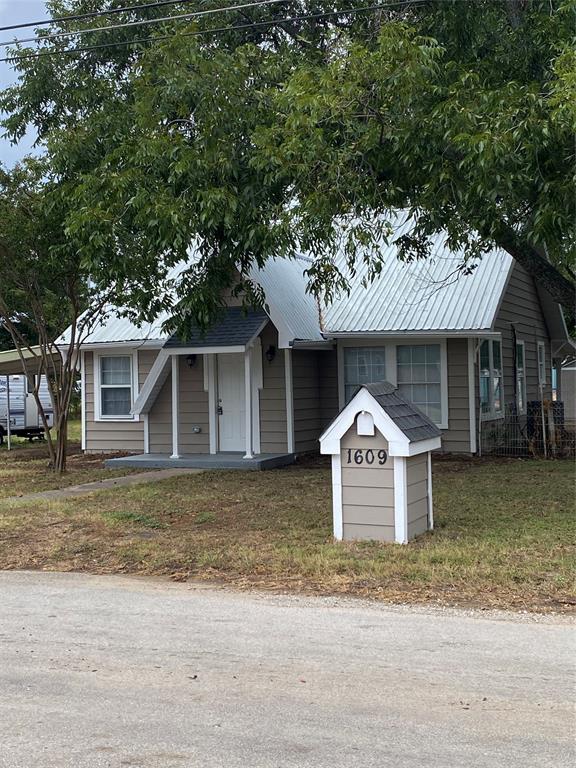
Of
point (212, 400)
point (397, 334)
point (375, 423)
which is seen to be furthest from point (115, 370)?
point (375, 423)

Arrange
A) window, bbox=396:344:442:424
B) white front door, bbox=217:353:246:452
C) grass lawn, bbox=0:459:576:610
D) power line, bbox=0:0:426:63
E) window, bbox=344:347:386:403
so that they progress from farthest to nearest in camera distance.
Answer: window, bbox=344:347:386:403, white front door, bbox=217:353:246:452, window, bbox=396:344:442:424, power line, bbox=0:0:426:63, grass lawn, bbox=0:459:576:610

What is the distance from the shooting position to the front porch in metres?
16.3

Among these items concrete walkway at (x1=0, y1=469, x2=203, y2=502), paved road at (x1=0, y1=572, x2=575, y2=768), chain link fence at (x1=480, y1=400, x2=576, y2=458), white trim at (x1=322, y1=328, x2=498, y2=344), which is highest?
white trim at (x1=322, y1=328, x2=498, y2=344)

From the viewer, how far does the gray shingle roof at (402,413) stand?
29.3 ft

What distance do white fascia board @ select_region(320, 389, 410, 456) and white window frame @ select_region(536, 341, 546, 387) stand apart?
14.6m

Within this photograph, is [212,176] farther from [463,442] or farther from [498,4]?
[463,442]

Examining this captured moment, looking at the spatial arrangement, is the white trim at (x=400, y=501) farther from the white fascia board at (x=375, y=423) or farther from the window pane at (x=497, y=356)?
the window pane at (x=497, y=356)

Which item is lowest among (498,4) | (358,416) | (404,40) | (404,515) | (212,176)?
(404,515)

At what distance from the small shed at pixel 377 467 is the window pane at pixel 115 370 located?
36.8ft

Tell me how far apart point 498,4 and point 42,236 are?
321 inches

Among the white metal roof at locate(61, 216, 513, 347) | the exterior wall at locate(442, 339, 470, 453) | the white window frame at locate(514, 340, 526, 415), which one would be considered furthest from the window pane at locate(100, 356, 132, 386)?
the white window frame at locate(514, 340, 526, 415)

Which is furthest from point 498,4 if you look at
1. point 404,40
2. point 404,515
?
point 404,515

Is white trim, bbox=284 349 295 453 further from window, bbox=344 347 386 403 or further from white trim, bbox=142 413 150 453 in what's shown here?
white trim, bbox=142 413 150 453

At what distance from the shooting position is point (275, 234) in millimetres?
10312
